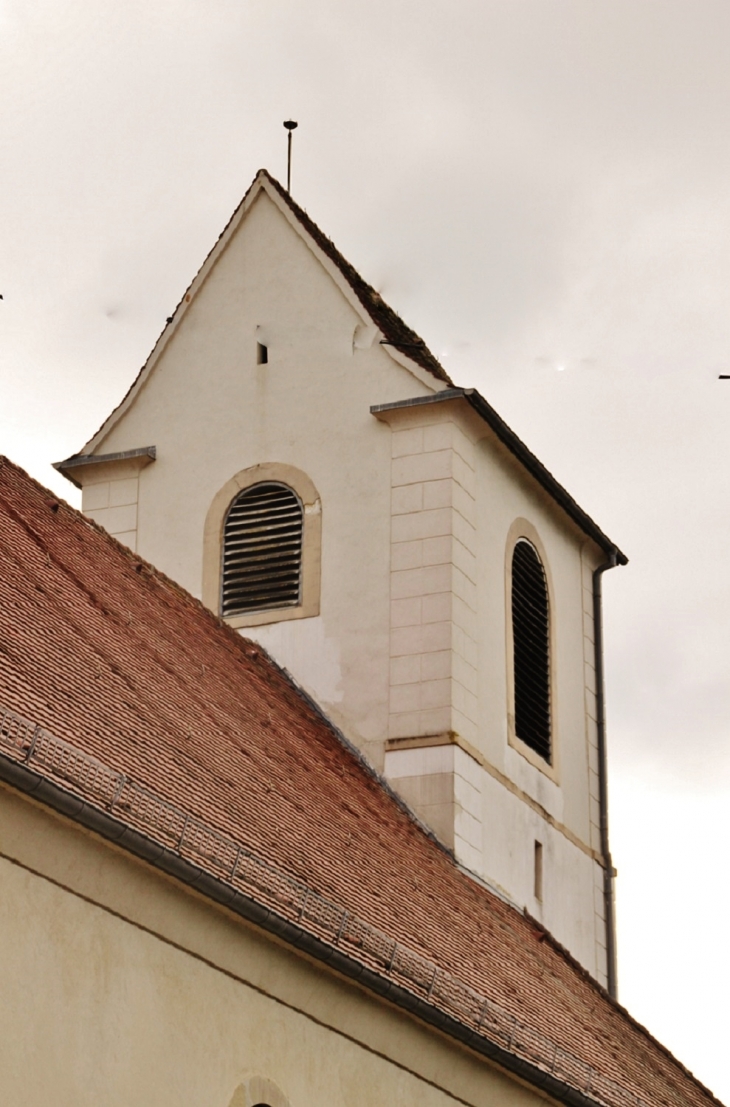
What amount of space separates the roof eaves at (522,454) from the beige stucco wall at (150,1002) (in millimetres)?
9274

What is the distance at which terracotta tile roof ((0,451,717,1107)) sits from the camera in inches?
614

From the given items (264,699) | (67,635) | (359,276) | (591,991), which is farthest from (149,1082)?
(359,276)

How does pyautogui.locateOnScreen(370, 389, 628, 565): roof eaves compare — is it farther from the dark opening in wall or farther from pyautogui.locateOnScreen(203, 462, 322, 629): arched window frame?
the dark opening in wall

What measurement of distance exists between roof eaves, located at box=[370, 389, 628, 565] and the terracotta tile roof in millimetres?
3299

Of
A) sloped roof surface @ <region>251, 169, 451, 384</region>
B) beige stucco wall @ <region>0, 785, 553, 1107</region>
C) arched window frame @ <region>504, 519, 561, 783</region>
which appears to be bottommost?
beige stucco wall @ <region>0, 785, 553, 1107</region>

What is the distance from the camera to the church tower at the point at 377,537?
23.2 m

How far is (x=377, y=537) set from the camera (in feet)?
78.2

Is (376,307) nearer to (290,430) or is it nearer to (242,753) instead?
(290,430)

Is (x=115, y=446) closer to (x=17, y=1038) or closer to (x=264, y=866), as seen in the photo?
(x=264, y=866)

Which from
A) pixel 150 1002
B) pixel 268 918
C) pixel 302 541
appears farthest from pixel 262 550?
pixel 150 1002

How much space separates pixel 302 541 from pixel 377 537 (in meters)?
0.81

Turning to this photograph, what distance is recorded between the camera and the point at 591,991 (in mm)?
22438

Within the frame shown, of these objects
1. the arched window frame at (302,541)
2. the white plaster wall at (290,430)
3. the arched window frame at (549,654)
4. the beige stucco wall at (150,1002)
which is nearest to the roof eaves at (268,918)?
the beige stucco wall at (150,1002)

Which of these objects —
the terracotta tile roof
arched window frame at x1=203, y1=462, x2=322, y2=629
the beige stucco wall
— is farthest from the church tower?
the beige stucco wall
